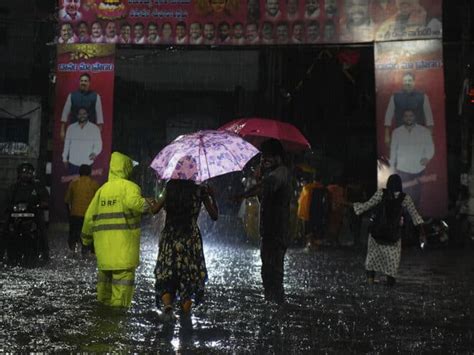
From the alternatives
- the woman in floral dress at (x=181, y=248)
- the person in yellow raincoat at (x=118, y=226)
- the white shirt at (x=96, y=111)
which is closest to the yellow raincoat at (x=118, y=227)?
the person in yellow raincoat at (x=118, y=226)

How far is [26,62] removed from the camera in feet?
91.2

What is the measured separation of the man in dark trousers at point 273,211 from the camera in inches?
313

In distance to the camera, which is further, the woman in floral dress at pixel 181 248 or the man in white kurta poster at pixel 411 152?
the man in white kurta poster at pixel 411 152

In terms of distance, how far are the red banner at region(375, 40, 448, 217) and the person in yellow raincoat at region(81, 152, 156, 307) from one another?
32.5 feet

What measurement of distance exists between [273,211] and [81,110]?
35.3ft

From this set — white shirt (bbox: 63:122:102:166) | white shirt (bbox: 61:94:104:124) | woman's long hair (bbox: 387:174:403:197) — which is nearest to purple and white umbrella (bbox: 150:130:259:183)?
woman's long hair (bbox: 387:174:403:197)

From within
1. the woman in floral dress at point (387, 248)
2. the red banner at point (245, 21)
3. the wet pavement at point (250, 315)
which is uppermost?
the red banner at point (245, 21)

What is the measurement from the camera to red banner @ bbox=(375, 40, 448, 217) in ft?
53.5

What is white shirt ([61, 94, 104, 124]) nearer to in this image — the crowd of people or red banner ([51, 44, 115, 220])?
red banner ([51, 44, 115, 220])

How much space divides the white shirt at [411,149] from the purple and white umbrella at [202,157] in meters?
A: 9.69

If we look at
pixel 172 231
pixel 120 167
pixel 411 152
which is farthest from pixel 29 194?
pixel 411 152

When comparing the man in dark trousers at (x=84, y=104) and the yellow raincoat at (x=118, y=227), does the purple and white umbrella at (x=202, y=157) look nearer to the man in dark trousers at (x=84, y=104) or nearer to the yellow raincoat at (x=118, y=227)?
the yellow raincoat at (x=118, y=227)

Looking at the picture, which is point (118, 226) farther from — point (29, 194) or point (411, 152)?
point (411, 152)

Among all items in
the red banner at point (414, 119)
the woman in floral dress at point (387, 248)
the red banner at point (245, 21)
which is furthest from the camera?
the red banner at point (245, 21)
